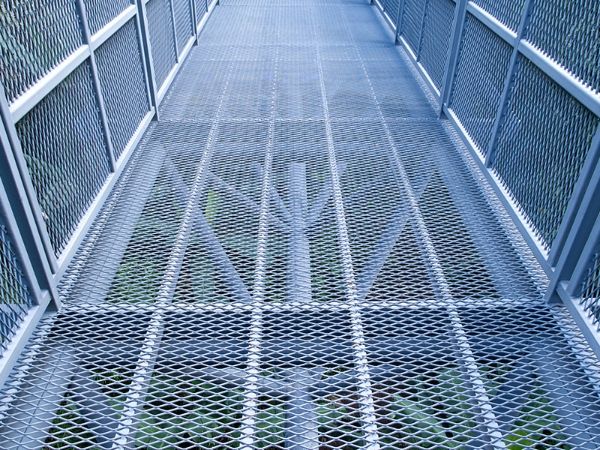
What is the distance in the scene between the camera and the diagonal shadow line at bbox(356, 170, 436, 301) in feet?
7.64

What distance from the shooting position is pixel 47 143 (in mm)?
2166

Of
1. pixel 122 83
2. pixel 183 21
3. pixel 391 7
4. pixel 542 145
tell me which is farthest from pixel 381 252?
pixel 391 7

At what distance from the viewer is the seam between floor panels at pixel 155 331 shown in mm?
1736

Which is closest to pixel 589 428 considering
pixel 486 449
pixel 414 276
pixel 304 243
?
pixel 486 449

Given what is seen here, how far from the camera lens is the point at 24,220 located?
1.88m

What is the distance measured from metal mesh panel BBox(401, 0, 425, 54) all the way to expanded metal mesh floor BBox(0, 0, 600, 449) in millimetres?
1386

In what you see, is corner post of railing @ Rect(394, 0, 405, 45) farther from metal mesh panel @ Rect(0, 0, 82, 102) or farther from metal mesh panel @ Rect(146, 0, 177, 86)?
metal mesh panel @ Rect(0, 0, 82, 102)

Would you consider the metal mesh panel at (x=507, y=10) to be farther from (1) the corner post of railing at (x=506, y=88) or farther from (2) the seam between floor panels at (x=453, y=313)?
(2) the seam between floor panels at (x=453, y=313)

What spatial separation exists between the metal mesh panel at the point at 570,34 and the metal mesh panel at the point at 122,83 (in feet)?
7.16

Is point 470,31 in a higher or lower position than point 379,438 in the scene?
higher

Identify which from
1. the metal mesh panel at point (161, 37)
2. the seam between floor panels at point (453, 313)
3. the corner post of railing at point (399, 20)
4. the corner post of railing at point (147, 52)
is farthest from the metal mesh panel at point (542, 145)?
the corner post of railing at point (399, 20)

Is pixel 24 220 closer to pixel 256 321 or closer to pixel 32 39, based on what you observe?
pixel 32 39

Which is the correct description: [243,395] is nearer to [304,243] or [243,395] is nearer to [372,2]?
[304,243]

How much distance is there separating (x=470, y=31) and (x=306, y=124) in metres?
1.24
